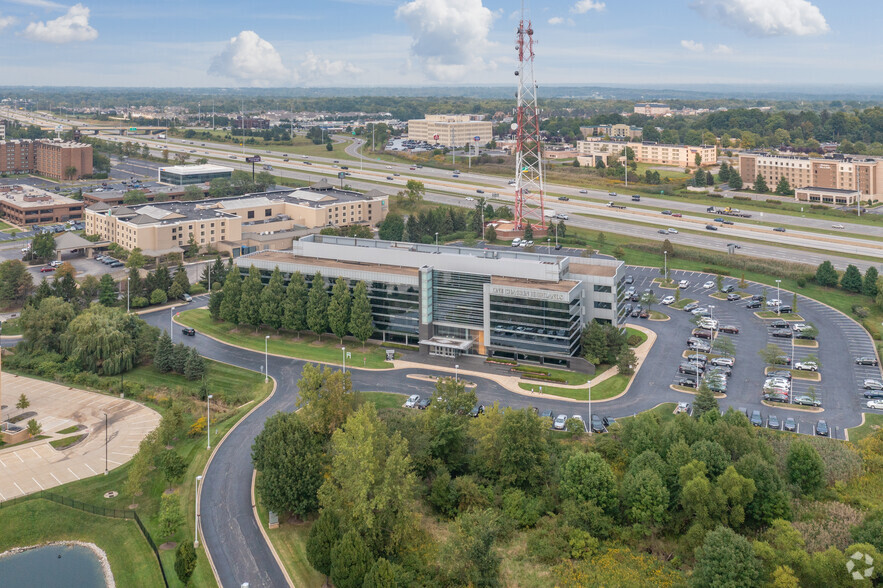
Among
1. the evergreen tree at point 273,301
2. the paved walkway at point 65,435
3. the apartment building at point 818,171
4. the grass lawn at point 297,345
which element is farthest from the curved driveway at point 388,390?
the apartment building at point 818,171

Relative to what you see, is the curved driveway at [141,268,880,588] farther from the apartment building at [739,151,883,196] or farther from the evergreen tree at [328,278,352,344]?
the apartment building at [739,151,883,196]

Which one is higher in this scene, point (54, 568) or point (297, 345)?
point (297, 345)

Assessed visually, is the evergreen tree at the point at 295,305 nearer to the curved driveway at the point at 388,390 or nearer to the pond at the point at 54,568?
the curved driveway at the point at 388,390

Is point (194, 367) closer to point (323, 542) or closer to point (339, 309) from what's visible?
point (339, 309)

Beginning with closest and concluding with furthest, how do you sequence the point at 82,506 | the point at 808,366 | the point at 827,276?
1. the point at 82,506
2. the point at 808,366
3. the point at 827,276

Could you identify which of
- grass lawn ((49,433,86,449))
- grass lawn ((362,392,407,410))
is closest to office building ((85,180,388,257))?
grass lawn ((49,433,86,449))

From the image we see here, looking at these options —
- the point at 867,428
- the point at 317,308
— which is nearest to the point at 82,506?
the point at 317,308

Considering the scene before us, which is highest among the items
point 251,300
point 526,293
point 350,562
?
point 526,293
